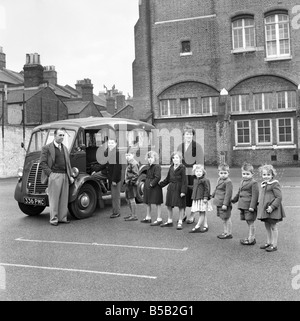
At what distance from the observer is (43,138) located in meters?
10.5

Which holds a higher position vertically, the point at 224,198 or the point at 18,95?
the point at 18,95

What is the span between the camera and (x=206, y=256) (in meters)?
6.13

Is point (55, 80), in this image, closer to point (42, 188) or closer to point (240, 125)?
point (240, 125)

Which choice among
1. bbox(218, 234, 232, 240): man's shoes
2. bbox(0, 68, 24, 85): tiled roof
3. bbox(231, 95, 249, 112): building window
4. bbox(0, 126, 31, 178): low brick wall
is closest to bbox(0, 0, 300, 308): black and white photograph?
bbox(218, 234, 232, 240): man's shoes

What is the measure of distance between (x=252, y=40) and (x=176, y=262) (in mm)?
23228

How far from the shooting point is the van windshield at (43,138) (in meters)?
10.2

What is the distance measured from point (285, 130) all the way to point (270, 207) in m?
20.7

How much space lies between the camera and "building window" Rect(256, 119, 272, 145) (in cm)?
2586

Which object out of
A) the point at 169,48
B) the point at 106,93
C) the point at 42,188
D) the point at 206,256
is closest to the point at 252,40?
the point at 169,48

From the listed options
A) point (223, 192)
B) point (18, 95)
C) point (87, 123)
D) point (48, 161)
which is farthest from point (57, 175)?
Answer: point (18, 95)

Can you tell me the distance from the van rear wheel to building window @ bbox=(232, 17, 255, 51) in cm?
2001

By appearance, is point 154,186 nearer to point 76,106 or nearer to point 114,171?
point 114,171

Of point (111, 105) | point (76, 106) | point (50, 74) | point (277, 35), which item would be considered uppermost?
point (50, 74)

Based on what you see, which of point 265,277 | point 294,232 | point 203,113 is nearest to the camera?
point 265,277
